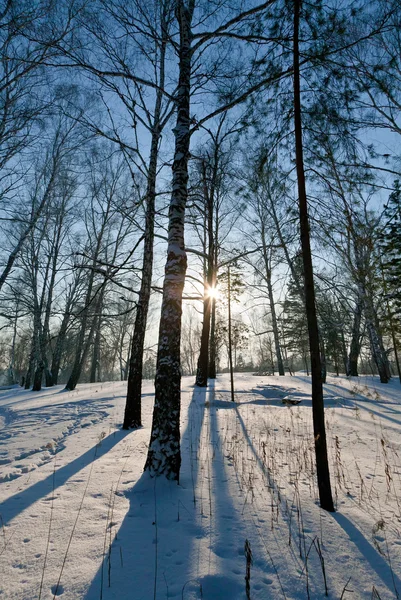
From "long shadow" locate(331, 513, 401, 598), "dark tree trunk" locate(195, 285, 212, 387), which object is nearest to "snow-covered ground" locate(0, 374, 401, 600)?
"long shadow" locate(331, 513, 401, 598)

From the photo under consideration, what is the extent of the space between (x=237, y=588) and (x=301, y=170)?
13.8 feet

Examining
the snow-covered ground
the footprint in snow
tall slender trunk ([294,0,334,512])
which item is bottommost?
the snow-covered ground

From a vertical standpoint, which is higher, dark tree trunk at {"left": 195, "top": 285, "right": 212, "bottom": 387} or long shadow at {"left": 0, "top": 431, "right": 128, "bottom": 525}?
dark tree trunk at {"left": 195, "top": 285, "right": 212, "bottom": 387}

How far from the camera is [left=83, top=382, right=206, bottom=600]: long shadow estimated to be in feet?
5.93

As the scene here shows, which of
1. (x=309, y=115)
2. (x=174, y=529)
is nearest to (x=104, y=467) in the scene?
(x=174, y=529)

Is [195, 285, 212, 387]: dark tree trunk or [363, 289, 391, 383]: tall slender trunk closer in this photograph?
[195, 285, 212, 387]: dark tree trunk

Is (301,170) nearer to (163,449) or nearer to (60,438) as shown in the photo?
(163,449)

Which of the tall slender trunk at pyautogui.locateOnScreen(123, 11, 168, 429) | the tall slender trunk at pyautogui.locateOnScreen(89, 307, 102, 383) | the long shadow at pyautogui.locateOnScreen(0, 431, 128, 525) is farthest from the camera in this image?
the tall slender trunk at pyautogui.locateOnScreen(89, 307, 102, 383)

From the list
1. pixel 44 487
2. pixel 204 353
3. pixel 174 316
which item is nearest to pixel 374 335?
pixel 204 353

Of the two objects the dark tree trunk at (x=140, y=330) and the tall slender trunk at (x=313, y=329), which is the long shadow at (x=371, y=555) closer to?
the tall slender trunk at (x=313, y=329)

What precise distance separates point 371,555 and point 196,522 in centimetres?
152

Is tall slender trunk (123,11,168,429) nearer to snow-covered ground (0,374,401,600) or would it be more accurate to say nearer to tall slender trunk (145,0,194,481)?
snow-covered ground (0,374,401,600)

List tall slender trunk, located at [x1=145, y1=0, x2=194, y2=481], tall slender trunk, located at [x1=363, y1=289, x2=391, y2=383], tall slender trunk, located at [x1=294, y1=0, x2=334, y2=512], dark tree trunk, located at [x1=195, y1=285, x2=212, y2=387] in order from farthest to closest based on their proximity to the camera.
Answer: tall slender trunk, located at [x1=363, y1=289, x2=391, y2=383] < dark tree trunk, located at [x1=195, y1=285, x2=212, y2=387] < tall slender trunk, located at [x1=145, y1=0, x2=194, y2=481] < tall slender trunk, located at [x1=294, y1=0, x2=334, y2=512]

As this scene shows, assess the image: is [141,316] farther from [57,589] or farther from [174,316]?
[57,589]
